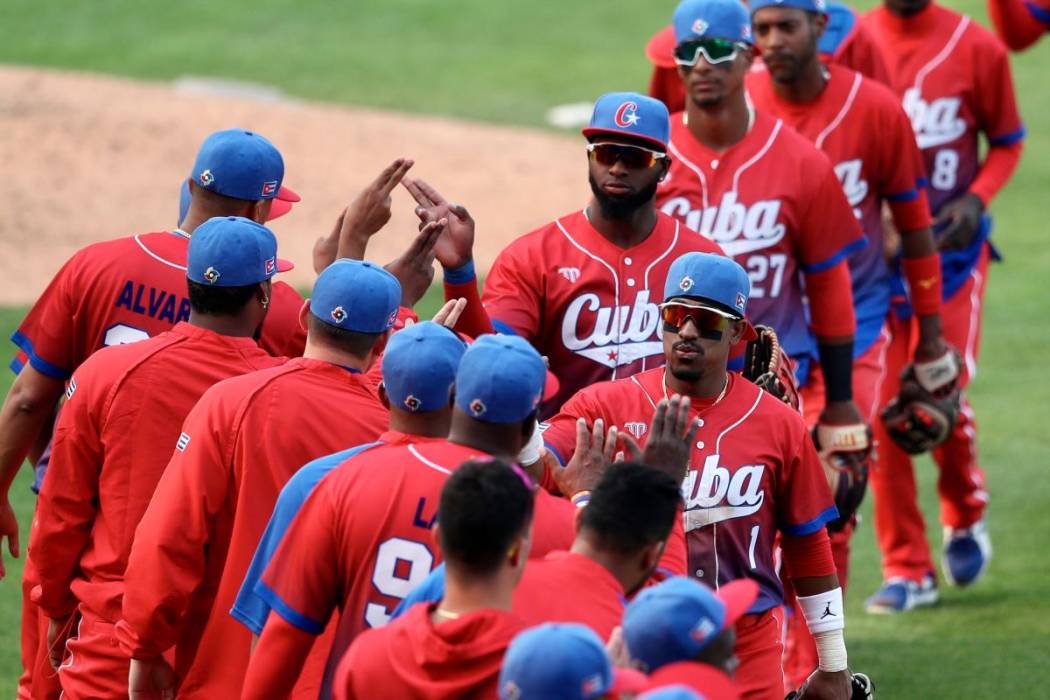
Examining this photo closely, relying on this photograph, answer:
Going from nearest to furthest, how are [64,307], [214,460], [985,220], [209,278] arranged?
1. [214,460]
2. [209,278]
3. [64,307]
4. [985,220]

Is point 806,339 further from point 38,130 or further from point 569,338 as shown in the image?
point 38,130

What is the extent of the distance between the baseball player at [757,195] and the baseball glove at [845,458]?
0.12ft

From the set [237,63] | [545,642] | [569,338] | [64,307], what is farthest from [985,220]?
[237,63]

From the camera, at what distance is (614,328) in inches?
259

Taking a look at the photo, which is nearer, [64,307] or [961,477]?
[64,307]

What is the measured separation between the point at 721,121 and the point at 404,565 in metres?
3.34

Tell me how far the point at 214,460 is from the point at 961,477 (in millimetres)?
5764

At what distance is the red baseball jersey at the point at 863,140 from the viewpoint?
8.21 metres

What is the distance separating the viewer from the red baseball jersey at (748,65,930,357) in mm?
8211

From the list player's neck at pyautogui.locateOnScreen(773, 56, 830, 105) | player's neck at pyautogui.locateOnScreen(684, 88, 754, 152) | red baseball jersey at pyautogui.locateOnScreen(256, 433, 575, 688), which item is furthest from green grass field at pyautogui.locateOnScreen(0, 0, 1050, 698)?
red baseball jersey at pyautogui.locateOnScreen(256, 433, 575, 688)

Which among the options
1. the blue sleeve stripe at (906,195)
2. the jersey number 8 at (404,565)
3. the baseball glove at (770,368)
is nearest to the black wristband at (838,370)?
the baseball glove at (770,368)

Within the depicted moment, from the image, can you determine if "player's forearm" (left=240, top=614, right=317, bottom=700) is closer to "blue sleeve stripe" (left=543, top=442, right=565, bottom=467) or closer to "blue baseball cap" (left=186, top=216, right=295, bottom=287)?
"blue sleeve stripe" (left=543, top=442, right=565, bottom=467)

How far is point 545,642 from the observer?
11.3 feet

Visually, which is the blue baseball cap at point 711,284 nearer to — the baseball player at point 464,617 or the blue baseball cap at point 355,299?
the blue baseball cap at point 355,299
